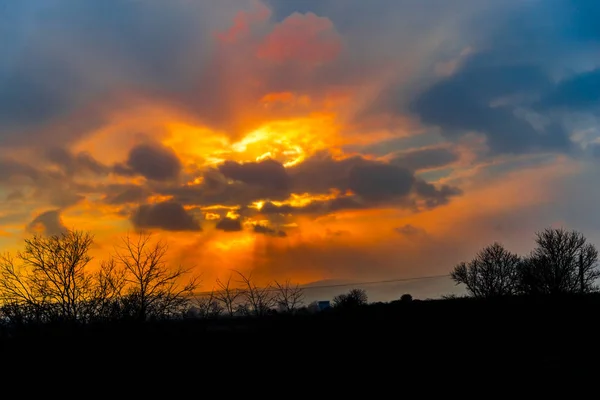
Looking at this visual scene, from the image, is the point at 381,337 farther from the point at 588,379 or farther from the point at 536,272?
the point at 536,272

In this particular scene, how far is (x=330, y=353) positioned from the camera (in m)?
15.9

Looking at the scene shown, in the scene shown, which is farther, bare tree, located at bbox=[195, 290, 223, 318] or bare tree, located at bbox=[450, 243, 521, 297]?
bare tree, located at bbox=[450, 243, 521, 297]

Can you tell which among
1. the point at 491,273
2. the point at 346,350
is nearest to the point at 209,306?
the point at 346,350

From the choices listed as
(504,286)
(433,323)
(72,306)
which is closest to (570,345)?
(433,323)

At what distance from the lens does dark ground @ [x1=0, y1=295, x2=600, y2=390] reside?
13.8 meters

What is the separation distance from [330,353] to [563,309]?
A: 39.3ft

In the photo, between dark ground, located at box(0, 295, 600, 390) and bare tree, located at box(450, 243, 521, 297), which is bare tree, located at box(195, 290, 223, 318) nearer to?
dark ground, located at box(0, 295, 600, 390)

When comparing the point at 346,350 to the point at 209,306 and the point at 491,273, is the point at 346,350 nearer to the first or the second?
the point at 209,306

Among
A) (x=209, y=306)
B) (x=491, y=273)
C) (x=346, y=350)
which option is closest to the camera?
(x=346, y=350)

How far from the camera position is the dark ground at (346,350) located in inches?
544

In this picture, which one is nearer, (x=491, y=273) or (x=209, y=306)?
(x=209, y=306)

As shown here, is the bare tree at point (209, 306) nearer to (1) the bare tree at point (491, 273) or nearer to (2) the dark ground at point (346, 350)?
(2) the dark ground at point (346, 350)

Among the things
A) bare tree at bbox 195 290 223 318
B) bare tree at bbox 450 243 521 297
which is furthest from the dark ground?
bare tree at bbox 450 243 521 297

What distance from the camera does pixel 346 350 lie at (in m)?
16.2
